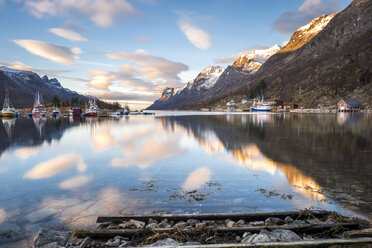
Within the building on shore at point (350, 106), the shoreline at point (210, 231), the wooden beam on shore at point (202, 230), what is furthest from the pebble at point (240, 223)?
the building on shore at point (350, 106)

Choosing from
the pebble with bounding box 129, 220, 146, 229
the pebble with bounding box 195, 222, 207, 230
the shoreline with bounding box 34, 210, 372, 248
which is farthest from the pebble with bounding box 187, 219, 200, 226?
the pebble with bounding box 129, 220, 146, 229

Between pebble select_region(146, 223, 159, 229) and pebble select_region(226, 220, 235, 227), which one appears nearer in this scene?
pebble select_region(146, 223, 159, 229)

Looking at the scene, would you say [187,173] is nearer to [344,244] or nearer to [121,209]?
[121,209]

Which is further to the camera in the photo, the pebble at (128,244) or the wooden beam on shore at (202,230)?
the wooden beam on shore at (202,230)

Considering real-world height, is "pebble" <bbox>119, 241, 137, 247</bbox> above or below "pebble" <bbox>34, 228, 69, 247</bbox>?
above

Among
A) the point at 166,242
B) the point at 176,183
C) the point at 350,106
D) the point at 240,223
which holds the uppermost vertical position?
the point at 350,106

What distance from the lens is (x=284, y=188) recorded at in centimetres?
1395

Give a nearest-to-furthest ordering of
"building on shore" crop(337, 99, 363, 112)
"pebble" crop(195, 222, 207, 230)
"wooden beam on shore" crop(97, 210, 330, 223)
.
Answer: "pebble" crop(195, 222, 207, 230), "wooden beam on shore" crop(97, 210, 330, 223), "building on shore" crop(337, 99, 363, 112)

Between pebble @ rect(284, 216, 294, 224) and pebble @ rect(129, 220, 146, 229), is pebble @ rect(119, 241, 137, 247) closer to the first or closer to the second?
pebble @ rect(129, 220, 146, 229)

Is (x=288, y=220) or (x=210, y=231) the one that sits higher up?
(x=210, y=231)

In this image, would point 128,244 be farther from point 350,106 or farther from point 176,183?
point 350,106

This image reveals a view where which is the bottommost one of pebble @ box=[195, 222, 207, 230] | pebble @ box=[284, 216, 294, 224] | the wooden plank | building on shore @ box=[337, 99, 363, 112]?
pebble @ box=[284, 216, 294, 224]

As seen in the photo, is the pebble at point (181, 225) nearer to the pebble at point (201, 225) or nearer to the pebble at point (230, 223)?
the pebble at point (201, 225)

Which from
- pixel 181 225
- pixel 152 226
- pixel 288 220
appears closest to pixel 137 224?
pixel 152 226
